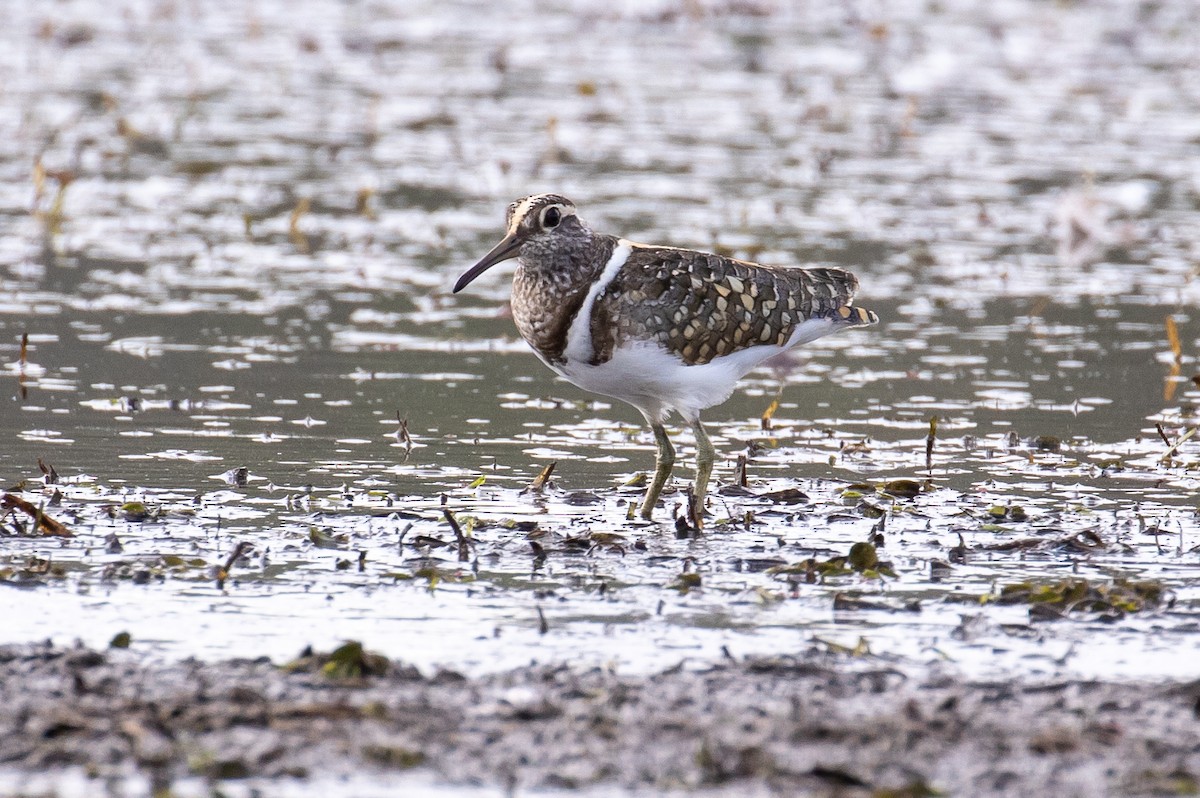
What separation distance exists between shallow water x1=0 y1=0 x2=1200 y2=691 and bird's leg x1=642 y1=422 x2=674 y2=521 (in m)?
0.30

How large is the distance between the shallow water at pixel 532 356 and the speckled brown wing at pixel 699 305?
875 mm

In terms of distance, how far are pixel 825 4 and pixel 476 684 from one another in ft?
86.0

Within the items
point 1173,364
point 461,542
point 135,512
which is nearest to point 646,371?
point 461,542

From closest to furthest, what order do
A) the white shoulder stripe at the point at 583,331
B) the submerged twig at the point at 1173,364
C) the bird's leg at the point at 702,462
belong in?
the white shoulder stripe at the point at 583,331, the bird's leg at the point at 702,462, the submerged twig at the point at 1173,364

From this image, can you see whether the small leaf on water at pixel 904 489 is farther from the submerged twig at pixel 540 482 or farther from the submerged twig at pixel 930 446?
the submerged twig at pixel 540 482

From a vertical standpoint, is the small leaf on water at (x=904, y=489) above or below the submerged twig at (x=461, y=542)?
above

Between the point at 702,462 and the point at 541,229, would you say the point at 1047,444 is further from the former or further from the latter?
the point at 541,229

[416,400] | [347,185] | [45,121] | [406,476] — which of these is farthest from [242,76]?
[406,476]

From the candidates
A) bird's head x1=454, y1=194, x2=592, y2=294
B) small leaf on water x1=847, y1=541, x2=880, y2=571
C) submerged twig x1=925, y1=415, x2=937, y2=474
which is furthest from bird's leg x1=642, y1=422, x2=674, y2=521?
submerged twig x1=925, y1=415, x2=937, y2=474

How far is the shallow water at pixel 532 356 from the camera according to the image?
7.45m

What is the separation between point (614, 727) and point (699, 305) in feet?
10.7

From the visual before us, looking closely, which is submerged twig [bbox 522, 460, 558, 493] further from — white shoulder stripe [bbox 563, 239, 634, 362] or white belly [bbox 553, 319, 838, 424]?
white shoulder stripe [bbox 563, 239, 634, 362]

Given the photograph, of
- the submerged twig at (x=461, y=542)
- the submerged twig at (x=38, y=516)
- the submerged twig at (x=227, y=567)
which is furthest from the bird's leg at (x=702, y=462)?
the submerged twig at (x=38, y=516)

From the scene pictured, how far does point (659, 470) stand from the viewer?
9086 mm
